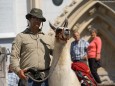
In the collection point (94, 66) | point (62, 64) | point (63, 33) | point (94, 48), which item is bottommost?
point (94, 66)

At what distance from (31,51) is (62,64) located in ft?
1.26

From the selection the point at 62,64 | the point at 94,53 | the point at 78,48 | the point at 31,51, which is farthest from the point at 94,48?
the point at 62,64

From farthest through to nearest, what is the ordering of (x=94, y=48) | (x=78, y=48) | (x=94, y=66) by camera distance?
1. (x=94, y=66)
2. (x=94, y=48)
3. (x=78, y=48)

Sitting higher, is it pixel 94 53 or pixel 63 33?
pixel 63 33

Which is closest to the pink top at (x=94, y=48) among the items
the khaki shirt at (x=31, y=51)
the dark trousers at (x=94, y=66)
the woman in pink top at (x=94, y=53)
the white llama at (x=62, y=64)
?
the woman in pink top at (x=94, y=53)

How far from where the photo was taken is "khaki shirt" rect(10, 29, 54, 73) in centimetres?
544

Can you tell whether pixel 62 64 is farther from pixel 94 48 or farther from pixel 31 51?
pixel 94 48

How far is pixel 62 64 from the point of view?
17.1ft

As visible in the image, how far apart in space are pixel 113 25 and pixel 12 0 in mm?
2643

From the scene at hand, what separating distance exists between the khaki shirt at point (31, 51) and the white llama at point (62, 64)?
0.73ft

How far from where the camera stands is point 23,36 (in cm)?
549

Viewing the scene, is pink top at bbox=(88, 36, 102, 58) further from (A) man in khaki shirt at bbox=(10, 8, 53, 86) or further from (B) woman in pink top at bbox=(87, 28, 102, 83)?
(A) man in khaki shirt at bbox=(10, 8, 53, 86)

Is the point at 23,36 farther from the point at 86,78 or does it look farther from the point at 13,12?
the point at 13,12

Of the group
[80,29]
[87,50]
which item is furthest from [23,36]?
[80,29]
